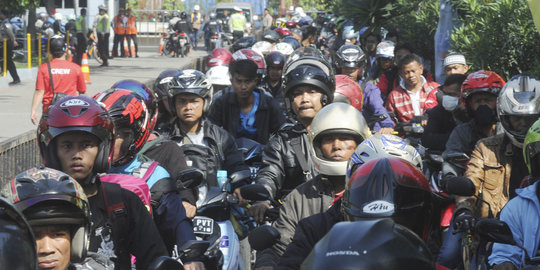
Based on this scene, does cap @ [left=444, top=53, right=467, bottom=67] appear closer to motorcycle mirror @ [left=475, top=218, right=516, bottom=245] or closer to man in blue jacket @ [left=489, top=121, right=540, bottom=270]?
Answer: man in blue jacket @ [left=489, top=121, right=540, bottom=270]

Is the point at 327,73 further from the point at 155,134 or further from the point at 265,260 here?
the point at 265,260

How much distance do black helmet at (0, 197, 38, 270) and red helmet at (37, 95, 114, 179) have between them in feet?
6.47

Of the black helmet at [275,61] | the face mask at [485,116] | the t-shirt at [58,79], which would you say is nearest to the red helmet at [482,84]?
the face mask at [485,116]

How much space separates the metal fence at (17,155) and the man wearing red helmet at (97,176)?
12.5 ft

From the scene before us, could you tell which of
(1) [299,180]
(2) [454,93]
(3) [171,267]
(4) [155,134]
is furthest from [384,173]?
(2) [454,93]

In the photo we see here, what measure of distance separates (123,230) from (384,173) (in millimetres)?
1550

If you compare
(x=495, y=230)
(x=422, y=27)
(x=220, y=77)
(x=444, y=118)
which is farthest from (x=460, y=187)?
(x=422, y=27)

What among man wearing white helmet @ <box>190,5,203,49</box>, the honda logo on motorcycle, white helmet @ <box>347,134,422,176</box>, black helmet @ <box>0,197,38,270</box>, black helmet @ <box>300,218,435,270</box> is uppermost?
black helmet @ <box>300,218,435,270</box>

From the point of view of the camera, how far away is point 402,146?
16.4 ft

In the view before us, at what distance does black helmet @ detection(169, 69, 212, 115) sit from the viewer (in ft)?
27.4

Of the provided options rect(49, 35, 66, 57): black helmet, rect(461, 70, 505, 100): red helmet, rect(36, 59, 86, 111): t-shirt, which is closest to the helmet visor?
rect(461, 70, 505, 100): red helmet

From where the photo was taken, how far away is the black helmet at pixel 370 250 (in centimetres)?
248

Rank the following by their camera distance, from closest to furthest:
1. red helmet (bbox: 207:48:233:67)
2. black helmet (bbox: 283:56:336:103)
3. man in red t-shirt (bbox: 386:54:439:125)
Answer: black helmet (bbox: 283:56:336:103) < man in red t-shirt (bbox: 386:54:439:125) < red helmet (bbox: 207:48:233:67)

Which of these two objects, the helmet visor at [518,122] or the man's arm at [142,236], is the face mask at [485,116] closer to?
the helmet visor at [518,122]
